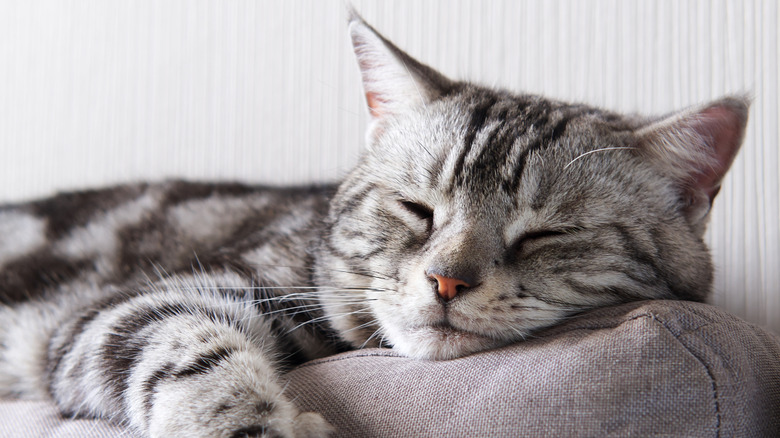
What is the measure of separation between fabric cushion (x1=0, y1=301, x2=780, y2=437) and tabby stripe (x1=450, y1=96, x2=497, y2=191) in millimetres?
305

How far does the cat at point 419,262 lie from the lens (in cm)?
89

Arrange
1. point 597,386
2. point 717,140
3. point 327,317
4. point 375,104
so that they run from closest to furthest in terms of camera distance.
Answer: point 597,386 → point 717,140 → point 327,317 → point 375,104

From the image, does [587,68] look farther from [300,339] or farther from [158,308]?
[158,308]

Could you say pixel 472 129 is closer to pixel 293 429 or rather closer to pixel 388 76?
pixel 388 76

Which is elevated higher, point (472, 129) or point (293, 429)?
point (472, 129)

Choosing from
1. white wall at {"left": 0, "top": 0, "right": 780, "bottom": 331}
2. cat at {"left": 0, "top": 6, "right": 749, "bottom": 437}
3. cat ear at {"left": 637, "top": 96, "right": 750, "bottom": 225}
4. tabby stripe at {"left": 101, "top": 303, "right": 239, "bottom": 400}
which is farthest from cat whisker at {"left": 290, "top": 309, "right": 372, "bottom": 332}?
white wall at {"left": 0, "top": 0, "right": 780, "bottom": 331}

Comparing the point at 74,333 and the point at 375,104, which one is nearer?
the point at 74,333

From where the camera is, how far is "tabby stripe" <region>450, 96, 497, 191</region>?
1007mm

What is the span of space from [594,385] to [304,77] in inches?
67.3

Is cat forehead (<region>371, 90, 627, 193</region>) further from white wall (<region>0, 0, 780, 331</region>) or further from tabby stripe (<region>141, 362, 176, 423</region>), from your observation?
white wall (<region>0, 0, 780, 331</region>)

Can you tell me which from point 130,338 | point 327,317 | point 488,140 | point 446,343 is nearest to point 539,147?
point 488,140

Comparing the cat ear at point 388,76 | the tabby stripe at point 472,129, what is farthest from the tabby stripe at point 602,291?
the cat ear at point 388,76

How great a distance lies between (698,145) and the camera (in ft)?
3.29

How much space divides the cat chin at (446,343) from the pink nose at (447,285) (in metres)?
0.06
